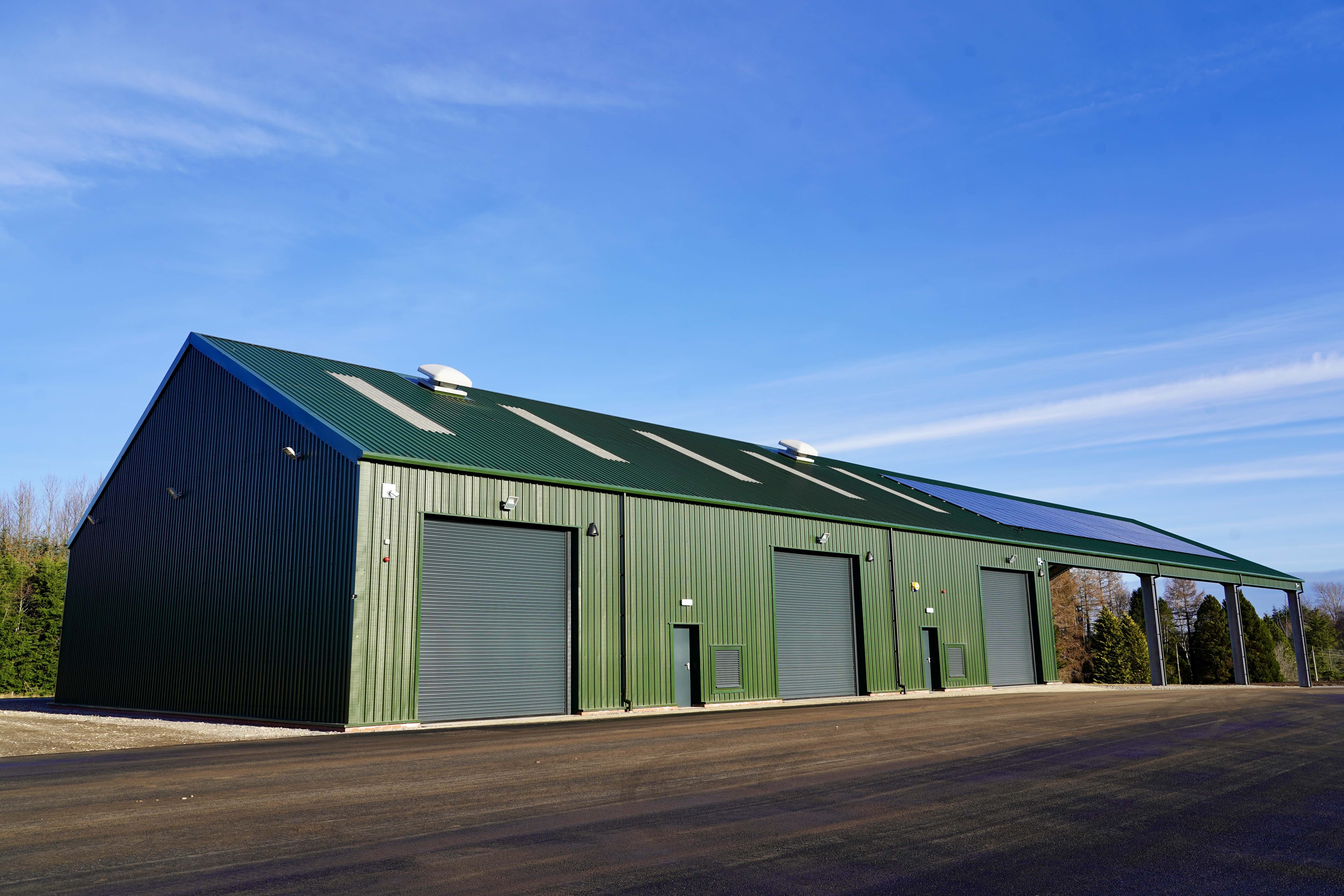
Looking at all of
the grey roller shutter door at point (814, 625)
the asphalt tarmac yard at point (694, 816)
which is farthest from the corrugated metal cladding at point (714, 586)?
the asphalt tarmac yard at point (694, 816)

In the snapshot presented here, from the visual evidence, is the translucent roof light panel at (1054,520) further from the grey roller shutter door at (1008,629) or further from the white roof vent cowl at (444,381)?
the white roof vent cowl at (444,381)

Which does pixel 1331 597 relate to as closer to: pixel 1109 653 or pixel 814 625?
pixel 1109 653

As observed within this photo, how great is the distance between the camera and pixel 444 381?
27172 millimetres

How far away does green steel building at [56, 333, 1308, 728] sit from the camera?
18.9 m

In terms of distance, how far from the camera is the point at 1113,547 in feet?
128

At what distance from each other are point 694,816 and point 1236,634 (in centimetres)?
4340

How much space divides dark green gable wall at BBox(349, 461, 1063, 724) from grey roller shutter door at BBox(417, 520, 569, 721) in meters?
0.44

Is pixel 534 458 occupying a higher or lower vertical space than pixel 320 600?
higher

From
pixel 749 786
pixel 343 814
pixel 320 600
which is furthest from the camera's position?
pixel 320 600

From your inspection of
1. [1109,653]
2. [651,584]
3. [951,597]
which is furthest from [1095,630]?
[651,584]

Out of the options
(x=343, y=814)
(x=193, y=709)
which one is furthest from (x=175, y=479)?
(x=343, y=814)

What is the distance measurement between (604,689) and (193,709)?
9.85 metres

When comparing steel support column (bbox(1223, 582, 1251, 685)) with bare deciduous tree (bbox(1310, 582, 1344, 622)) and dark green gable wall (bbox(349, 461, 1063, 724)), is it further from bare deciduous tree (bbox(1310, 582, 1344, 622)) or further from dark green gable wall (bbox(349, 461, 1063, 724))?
bare deciduous tree (bbox(1310, 582, 1344, 622))

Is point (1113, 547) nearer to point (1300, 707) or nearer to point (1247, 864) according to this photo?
point (1300, 707)
